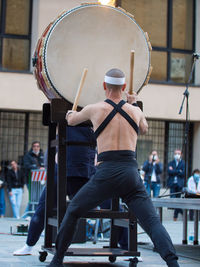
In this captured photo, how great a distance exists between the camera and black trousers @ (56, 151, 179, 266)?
5535 millimetres

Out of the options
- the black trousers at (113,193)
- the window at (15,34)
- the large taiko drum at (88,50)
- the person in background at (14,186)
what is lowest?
the person in background at (14,186)

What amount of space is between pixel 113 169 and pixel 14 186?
41.4 ft

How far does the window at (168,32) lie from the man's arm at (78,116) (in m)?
15.1

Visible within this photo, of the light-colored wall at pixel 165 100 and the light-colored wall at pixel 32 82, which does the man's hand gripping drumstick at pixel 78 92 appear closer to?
the light-colored wall at pixel 32 82

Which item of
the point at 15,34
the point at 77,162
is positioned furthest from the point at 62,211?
the point at 15,34

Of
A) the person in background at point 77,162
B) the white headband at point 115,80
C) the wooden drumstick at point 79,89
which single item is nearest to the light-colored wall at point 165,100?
the person in background at point 77,162

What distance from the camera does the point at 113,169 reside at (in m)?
5.55

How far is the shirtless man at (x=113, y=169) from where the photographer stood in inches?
218

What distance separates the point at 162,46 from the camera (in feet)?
69.1

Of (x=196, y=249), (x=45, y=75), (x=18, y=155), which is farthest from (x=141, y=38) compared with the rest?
(x=18, y=155)

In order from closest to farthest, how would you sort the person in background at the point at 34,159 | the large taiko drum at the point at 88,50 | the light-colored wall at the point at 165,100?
the large taiko drum at the point at 88,50 < the person in background at the point at 34,159 < the light-colored wall at the point at 165,100

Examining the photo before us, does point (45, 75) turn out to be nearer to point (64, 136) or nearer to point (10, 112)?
point (64, 136)

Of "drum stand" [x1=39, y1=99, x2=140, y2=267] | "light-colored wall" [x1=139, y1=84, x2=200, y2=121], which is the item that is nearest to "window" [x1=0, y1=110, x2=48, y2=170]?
"light-colored wall" [x1=139, y1=84, x2=200, y2=121]

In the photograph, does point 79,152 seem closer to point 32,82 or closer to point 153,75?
point 32,82
